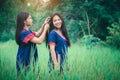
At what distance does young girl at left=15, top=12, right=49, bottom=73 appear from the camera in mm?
2107

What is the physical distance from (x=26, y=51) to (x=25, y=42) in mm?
65

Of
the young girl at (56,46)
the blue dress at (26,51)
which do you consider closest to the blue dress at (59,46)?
the young girl at (56,46)

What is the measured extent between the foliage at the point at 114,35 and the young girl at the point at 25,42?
66cm

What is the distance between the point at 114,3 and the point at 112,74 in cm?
67

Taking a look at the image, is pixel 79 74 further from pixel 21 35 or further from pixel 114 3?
pixel 114 3

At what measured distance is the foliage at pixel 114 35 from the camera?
255 centimetres

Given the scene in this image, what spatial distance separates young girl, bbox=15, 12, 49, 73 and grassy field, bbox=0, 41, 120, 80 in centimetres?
9

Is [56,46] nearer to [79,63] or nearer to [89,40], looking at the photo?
[79,63]

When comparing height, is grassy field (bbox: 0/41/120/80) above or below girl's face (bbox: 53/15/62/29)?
below

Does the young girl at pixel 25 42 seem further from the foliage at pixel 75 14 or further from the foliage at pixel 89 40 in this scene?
the foliage at pixel 89 40

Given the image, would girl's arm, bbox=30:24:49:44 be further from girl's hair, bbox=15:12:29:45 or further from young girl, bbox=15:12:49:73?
girl's hair, bbox=15:12:29:45

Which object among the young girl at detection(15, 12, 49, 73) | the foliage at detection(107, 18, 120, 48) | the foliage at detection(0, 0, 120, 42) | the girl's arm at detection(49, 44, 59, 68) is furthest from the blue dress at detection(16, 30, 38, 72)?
the foliage at detection(107, 18, 120, 48)

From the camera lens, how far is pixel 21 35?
2127mm

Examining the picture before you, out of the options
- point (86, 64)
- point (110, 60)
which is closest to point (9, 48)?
point (86, 64)
